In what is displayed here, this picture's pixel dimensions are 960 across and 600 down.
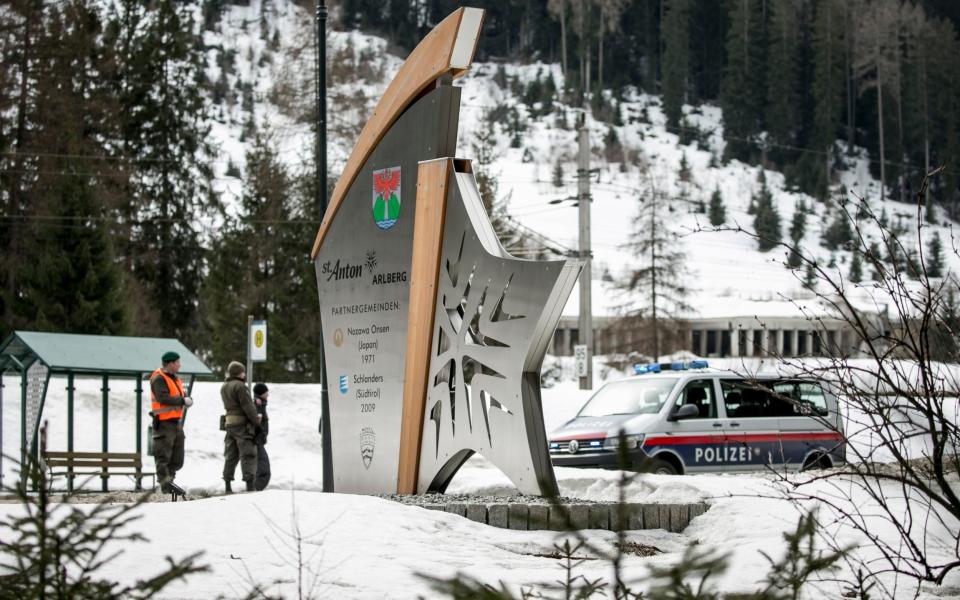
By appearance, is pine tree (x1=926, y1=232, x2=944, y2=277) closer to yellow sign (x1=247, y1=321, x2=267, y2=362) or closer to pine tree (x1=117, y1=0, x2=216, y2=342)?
yellow sign (x1=247, y1=321, x2=267, y2=362)

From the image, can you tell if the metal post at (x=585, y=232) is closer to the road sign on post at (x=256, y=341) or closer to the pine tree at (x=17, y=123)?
the road sign on post at (x=256, y=341)

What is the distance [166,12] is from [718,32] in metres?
87.3

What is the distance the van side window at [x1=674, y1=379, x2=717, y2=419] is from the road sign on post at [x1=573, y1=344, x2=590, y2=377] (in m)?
13.7

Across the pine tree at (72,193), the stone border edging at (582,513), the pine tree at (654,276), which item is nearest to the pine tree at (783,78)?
the pine tree at (654,276)

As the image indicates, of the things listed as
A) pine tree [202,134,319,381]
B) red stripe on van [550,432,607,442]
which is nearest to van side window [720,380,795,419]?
red stripe on van [550,432,607,442]

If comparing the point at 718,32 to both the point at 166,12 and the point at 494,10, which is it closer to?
the point at 494,10

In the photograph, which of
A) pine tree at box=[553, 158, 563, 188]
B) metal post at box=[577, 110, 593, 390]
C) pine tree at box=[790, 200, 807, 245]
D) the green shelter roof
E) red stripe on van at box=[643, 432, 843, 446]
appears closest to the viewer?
red stripe on van at box=[643, 432, 843, 446]

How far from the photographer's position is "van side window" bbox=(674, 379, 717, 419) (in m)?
15.6

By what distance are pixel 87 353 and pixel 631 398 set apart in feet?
24.6

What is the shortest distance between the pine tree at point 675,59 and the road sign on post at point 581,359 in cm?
9464

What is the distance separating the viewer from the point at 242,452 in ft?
51.0

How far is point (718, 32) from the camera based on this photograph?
421ft

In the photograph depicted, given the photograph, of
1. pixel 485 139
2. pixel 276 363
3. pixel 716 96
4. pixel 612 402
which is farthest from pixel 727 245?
pixel 612 402

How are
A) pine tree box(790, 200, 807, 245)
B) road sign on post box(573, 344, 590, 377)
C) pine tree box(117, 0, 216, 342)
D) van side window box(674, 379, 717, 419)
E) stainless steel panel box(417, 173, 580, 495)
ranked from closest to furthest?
stainless steel panel box(417, 173, 580, 495) < van side window box(674, 379, 717, 419) < road sign on post box(573, 344, 590, 377) < pine tree box(117, 0, 216, 342) < pine tree box(790, 200, 807, 245)
